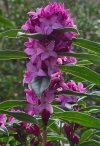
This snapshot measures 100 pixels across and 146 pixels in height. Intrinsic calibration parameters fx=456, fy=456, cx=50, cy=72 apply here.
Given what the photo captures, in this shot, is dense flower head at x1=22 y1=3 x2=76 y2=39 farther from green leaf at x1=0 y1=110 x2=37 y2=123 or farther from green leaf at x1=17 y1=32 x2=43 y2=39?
green leaf at x1=0 y1=110 x2=37 y2=123

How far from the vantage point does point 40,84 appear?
1.28 m

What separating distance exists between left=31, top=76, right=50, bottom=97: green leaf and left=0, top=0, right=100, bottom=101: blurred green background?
145 inches

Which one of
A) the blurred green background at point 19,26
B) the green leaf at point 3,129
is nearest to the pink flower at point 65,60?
the green leaf at point 3,129

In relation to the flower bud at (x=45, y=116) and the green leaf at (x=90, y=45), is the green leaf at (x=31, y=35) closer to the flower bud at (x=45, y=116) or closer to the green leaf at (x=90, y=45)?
the green leaf at (x=90, y=45)

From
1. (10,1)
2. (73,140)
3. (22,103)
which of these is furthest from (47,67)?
(10,1)

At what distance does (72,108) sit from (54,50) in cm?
38

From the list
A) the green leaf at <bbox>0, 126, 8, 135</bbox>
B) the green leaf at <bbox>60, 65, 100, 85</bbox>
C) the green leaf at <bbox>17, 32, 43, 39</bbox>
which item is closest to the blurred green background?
the green leaf at <bbox>0, 126, 8, 135</bbox>

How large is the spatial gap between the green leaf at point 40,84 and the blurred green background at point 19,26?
3686 millimetres

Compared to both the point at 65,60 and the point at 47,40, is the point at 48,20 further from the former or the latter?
the point at 65,60

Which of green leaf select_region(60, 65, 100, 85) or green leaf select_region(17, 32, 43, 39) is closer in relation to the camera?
green leaf select_region(17, 32, 43, 39)

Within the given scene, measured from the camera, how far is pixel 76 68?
1.42 m

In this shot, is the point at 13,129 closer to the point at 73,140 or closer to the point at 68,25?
the point at 73,140

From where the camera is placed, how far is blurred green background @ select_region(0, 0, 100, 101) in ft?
16.8

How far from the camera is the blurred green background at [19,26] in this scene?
513 centimetres
